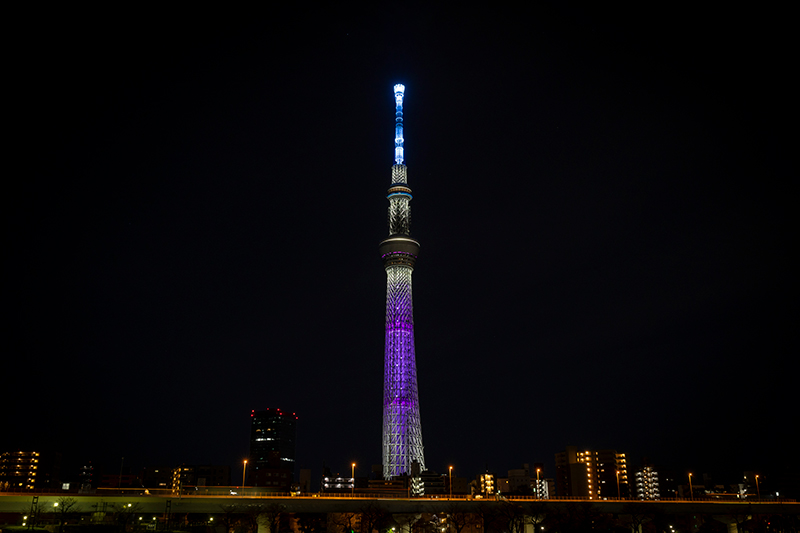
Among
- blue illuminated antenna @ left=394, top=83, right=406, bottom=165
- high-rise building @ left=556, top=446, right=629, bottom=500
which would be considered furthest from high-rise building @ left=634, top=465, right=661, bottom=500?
blue illuminated antenna @ left=394, top=83, right=406, bottom=165

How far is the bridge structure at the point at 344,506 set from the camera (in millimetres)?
67375

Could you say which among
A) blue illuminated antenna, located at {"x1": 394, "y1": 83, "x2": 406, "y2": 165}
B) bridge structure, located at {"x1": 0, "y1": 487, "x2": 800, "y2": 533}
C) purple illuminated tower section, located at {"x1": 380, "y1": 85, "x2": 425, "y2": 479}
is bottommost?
bridge structure, located at {"x1": 0, "y1": 487, "x2": 800, "y2": 533}

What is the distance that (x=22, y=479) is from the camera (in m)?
196

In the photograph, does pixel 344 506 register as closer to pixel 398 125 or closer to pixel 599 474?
pixel 398 125

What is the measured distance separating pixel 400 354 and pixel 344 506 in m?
54.4

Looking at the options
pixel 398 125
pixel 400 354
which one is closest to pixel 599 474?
pixel 400 354

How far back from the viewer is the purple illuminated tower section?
125 meters

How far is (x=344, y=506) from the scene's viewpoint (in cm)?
7488

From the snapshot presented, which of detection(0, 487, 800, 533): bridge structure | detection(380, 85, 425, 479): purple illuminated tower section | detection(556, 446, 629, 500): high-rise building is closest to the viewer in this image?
detection(0, 487, 800, 533): bridge structure

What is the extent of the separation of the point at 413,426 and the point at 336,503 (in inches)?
2084

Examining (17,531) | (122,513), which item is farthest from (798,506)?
(17,531)

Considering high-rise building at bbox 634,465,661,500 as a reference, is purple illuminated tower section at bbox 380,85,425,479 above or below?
above

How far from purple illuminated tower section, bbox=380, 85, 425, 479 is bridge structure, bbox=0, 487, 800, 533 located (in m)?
29.3

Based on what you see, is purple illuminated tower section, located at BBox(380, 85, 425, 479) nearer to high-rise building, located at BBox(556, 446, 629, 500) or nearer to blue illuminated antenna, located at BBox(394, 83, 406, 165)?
blue illuminated antenna, located at BBox(394, 83, 406, 165)
